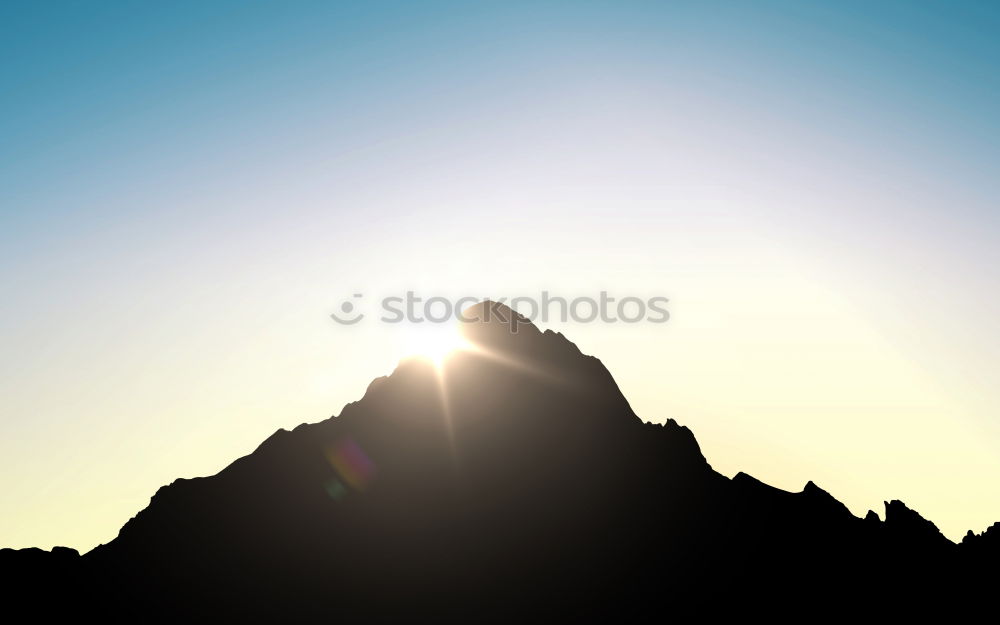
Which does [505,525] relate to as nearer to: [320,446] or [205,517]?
[320,446]

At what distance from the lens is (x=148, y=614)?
273ft

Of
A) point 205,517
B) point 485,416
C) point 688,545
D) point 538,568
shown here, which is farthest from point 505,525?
point 205,517

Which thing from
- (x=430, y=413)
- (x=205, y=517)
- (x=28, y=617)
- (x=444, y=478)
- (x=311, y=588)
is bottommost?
(x=28, y=617)

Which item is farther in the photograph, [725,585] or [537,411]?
[537,411]

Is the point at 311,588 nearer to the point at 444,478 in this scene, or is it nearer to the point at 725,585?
the point at 444,478

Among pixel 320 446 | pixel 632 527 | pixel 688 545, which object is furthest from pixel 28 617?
pixel 688 545

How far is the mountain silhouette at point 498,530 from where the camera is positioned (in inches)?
3533

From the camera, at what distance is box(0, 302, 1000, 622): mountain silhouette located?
3533 inches

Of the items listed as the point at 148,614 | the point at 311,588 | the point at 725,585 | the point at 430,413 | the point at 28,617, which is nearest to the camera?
the point at 28,617

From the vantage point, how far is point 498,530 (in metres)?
97.1

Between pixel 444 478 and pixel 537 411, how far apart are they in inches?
689

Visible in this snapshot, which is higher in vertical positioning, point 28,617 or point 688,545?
point 688,545

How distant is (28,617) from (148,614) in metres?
12.2

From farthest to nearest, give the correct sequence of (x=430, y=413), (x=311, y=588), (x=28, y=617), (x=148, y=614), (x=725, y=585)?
(x=430, y=413) < (x=725, y=585) < (x=311, y=588) < (x=148, y=614) < (x=28, y=617)
